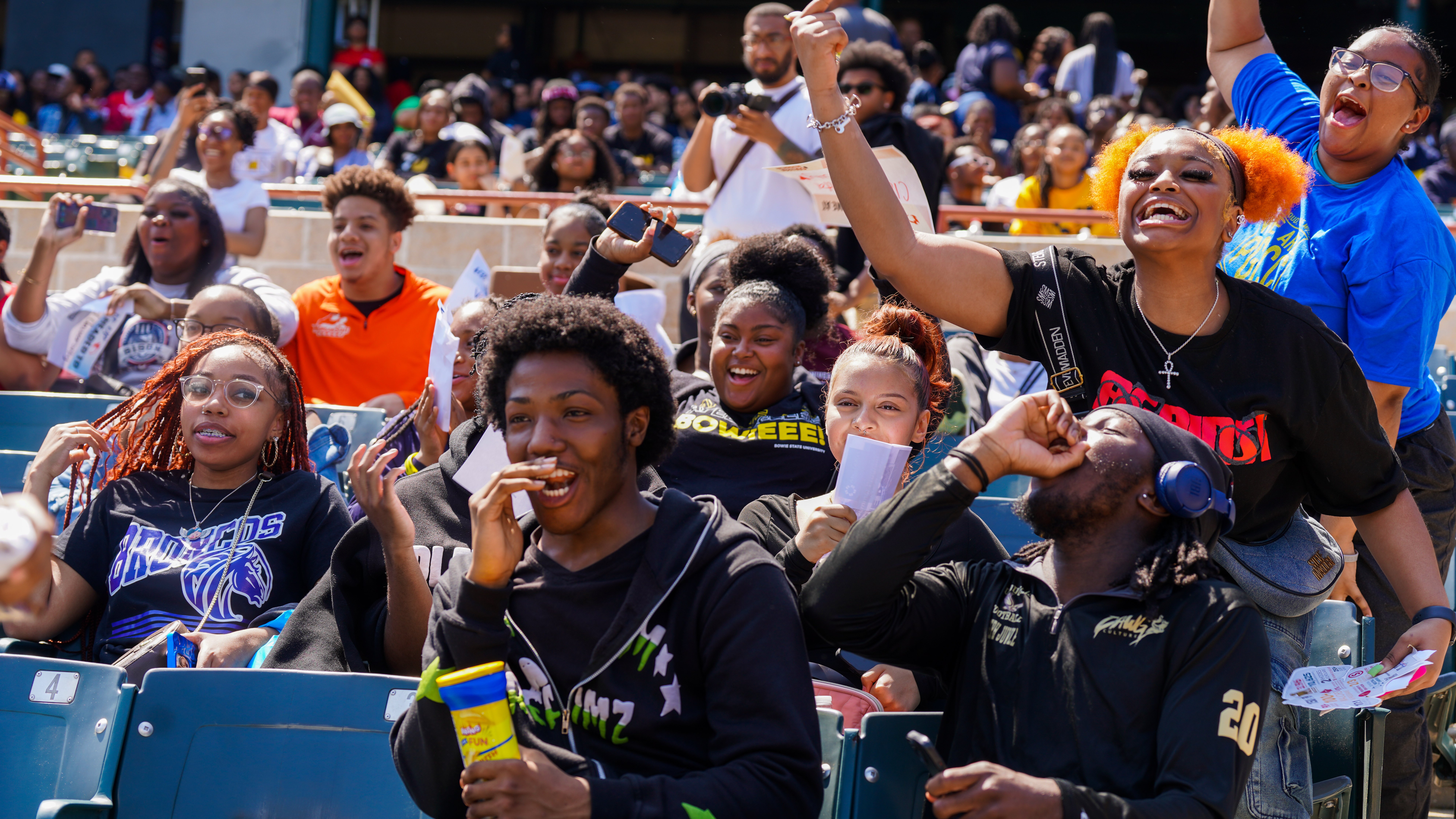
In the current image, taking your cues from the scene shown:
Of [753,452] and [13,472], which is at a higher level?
[753,452]

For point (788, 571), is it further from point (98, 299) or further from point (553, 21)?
point (553, 21)

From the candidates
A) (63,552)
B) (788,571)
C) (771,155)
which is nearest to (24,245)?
(771,155)

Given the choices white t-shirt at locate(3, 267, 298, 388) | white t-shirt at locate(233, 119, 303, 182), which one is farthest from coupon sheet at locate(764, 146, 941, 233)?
white t-shirt at locate(233, 119, 303, 182)

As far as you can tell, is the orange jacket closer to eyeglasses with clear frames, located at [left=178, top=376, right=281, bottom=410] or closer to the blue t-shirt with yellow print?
eyeglasses with clear frames, located at [left=178, top=376, right=281, bottom=410]

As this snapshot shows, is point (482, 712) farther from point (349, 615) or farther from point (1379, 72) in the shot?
point (1379, 72)

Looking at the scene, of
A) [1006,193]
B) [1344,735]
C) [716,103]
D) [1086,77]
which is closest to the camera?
[1344,735]

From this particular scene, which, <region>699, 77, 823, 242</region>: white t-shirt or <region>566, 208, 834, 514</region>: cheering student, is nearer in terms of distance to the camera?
<region>566, 208, 834, 514</region>: cheering student

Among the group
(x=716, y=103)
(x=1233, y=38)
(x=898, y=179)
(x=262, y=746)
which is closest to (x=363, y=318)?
(x=716, y=103)

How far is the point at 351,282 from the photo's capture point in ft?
17.9

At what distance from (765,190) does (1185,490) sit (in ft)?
12.7

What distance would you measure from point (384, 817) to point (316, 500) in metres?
1.09

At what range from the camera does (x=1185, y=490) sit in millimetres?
2152

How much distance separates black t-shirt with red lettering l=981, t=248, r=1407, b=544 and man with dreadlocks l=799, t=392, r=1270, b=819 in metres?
0.20

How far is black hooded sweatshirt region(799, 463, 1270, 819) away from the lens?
205cm
